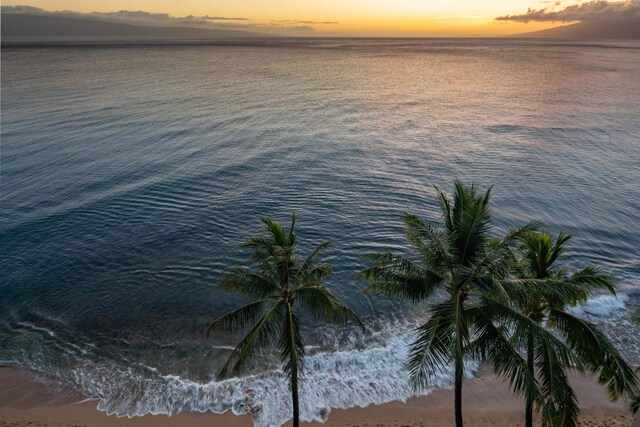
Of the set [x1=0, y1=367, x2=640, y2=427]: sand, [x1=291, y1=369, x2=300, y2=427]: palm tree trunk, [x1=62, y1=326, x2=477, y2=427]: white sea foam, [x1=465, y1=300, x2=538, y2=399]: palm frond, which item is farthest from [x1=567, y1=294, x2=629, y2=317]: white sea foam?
[x1=291, y1=369, x2=300, y2=427]: palm tree trunk

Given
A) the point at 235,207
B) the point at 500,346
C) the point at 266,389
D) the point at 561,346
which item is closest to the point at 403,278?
the point at 500,346

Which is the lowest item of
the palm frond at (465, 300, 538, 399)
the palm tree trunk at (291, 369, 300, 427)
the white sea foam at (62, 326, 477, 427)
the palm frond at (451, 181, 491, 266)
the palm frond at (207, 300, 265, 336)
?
the white sea foam at (62, 326, 477, 427)

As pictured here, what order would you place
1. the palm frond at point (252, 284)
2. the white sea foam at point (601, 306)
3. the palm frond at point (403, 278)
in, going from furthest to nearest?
the white sea foam at point (601, 306), the palm frond at point (252, 284), the palm frond at point (403, 278)

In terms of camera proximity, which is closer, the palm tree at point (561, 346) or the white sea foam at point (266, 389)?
the palm tree at point (561, 346)

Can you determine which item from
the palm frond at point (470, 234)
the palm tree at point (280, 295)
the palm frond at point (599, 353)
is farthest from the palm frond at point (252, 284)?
the palm frond at point (599, 353)

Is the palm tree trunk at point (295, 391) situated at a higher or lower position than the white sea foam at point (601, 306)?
higher

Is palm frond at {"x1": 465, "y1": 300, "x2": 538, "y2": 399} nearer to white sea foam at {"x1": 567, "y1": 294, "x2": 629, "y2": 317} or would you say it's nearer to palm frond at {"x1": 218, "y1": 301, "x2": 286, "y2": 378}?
palm frond at {"x1": 218, "y1": 301, "x2": 286, "y2": 378}

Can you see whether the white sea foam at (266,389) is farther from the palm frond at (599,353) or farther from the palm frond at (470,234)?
the palm frond at (470,234)
